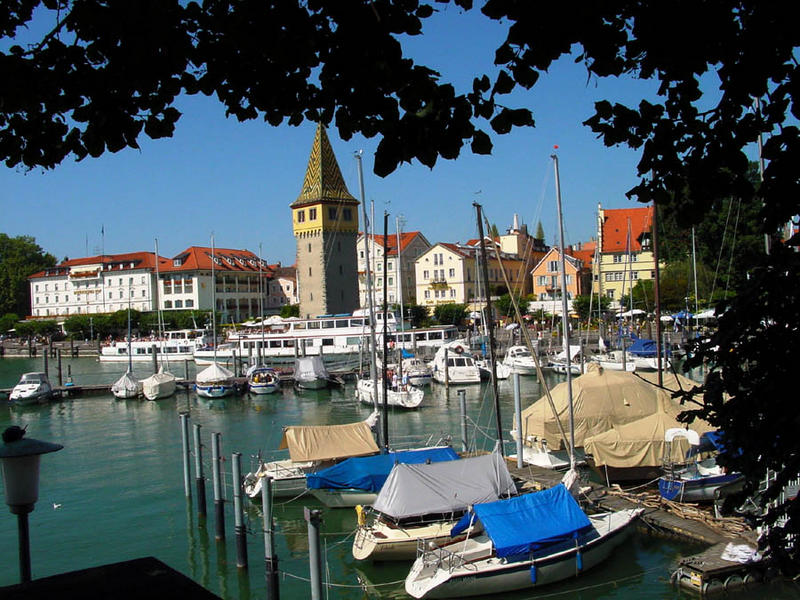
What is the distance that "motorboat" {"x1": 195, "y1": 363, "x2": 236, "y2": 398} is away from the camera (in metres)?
47.6

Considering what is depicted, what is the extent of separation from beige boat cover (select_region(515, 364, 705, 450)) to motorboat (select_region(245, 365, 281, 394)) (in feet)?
89.1

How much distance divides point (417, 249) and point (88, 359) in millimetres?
41176

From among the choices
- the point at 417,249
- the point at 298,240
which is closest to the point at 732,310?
the point at 298,240

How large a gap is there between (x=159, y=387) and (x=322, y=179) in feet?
159

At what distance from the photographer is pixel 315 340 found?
6819 cm

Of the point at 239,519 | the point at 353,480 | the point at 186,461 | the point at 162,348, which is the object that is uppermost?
the point at 162,348

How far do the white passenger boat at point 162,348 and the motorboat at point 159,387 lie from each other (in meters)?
24.5

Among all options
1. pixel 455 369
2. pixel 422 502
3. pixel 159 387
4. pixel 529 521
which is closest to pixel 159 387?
pixel 159 387

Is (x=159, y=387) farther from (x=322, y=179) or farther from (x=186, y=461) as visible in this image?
(x=322, y=179)

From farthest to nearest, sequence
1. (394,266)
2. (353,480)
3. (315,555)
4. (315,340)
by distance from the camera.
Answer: (394,266) < (315,340) < (353,480) < (315,555)

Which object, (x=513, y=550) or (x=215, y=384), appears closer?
(x=513, y=550)

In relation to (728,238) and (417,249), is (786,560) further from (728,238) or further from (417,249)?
(417,249)

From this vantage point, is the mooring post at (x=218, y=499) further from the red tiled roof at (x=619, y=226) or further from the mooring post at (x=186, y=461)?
the red tiled roof at (x=619, y=226)

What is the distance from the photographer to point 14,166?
5.12 m
